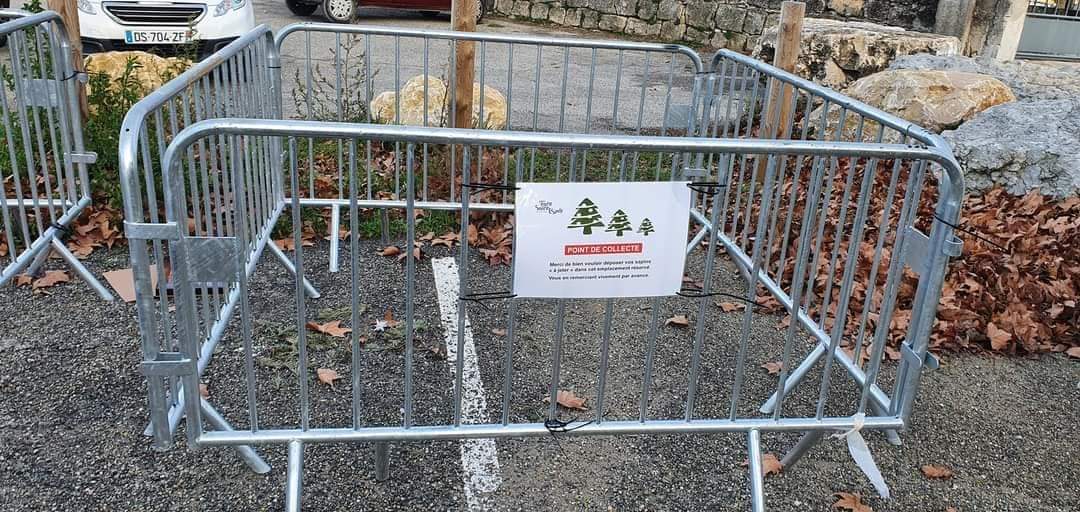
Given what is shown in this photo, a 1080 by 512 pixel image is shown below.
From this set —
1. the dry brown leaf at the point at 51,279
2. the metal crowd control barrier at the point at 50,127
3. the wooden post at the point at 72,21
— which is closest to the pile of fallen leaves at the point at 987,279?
the metal crowd control barrier at the point at 50,127

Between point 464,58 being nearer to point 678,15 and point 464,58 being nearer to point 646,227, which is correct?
point 646,227

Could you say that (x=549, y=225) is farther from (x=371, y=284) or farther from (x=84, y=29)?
(x=84, y=29)

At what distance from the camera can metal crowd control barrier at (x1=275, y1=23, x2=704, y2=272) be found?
522cm

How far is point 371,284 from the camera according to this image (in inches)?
198

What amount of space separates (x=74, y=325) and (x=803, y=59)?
24.6 feet

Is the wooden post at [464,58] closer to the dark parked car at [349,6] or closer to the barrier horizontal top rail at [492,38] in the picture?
the barrier horizontal top rail at [492,38]

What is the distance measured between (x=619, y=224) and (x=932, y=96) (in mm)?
5641

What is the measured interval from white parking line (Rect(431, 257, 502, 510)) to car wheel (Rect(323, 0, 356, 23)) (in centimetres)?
1283

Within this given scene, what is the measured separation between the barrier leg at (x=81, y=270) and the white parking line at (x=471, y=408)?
1.82 m

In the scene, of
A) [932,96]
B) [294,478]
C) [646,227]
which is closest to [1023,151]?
[932,96]

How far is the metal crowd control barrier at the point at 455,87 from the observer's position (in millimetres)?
5223

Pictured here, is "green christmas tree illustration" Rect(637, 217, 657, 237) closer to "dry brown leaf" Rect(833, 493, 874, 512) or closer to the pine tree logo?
the pine tree logo

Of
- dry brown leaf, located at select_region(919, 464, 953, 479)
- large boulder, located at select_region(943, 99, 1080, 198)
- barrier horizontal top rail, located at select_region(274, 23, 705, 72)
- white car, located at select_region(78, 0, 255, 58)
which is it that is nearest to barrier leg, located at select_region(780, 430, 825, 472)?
dry brown leaf, located at select_region(919, 464, 953, 479)

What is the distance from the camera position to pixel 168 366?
2510 mm
